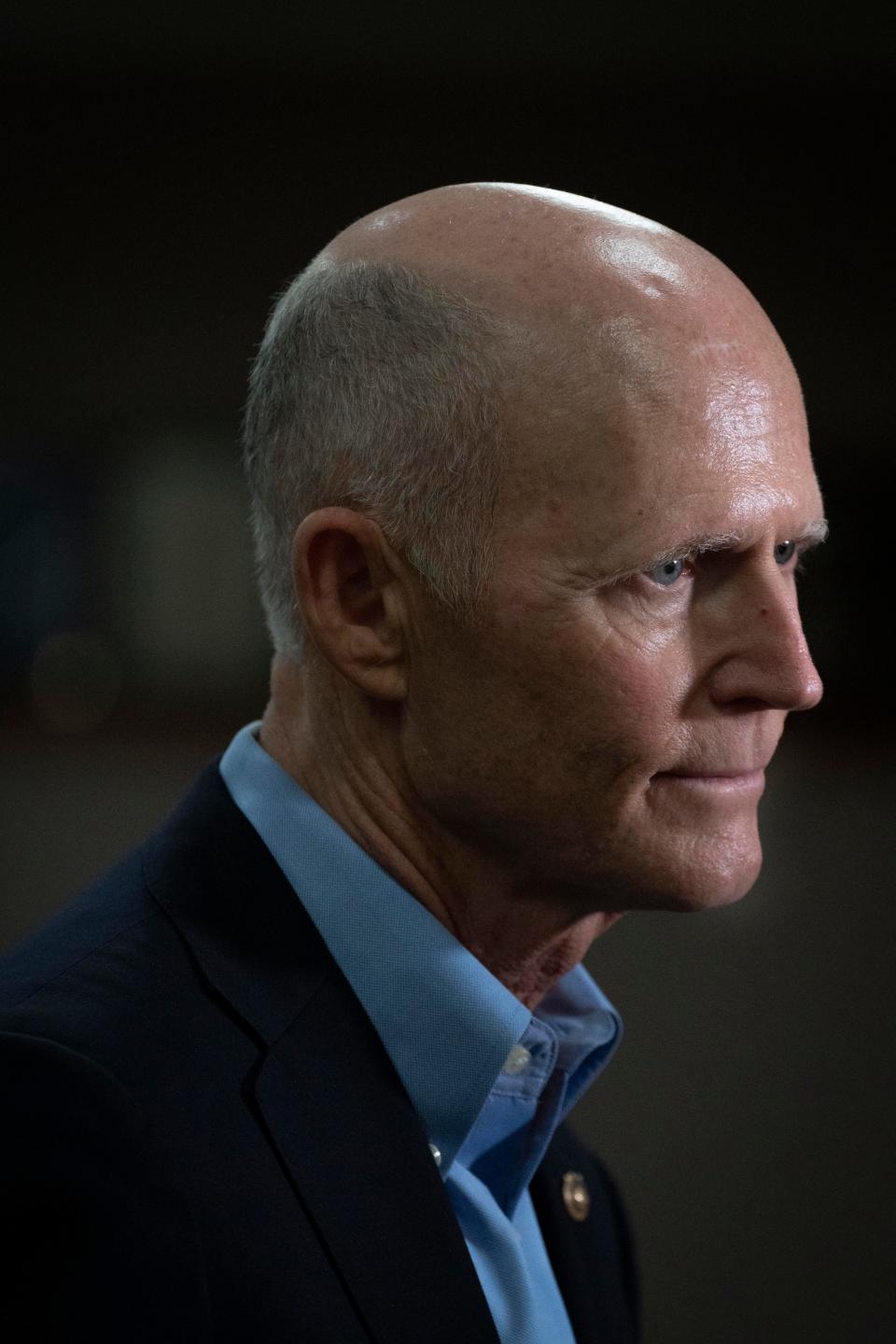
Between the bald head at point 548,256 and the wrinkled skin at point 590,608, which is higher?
the bald head at point 548,256

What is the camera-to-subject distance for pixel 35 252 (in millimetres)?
3564

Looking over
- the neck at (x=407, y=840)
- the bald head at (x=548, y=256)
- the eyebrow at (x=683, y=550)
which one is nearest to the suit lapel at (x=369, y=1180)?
the neck at (x=407, y=840)

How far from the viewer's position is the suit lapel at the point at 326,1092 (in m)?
0.98

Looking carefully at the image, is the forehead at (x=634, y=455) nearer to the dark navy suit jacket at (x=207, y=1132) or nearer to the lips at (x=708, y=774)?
the lips at (x=708, y=774)

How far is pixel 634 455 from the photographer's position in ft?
3.41

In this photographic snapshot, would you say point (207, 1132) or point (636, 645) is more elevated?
point (636, 645)

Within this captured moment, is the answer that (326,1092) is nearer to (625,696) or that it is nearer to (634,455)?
(625,696)

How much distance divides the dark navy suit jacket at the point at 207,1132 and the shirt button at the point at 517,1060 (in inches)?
5.6

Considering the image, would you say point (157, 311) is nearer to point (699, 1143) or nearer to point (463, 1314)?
point (699, 1143)

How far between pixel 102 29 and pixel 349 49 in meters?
0.56

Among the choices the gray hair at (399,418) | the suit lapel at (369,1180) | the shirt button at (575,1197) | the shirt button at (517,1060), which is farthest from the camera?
the shirt button at (575,1197)

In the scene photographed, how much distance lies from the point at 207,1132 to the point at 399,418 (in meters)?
0.52

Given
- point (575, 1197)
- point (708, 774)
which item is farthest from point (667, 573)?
point (575, 1197)

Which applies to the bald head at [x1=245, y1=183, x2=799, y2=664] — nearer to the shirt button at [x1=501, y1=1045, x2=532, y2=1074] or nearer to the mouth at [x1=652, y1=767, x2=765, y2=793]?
the mouth at [x1=652, y1=767, x2=765, y2=793]
